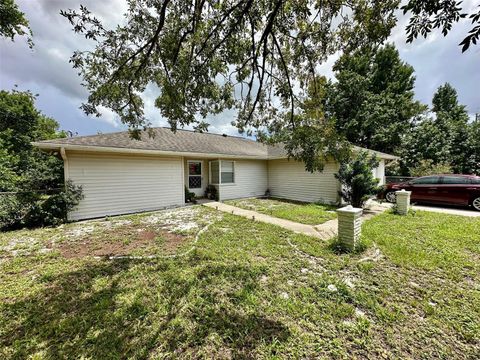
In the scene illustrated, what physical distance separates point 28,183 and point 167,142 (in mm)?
9331

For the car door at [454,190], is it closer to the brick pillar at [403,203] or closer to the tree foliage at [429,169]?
the brick pillar at [403,203]

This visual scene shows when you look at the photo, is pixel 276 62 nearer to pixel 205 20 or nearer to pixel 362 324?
pixel 205 20

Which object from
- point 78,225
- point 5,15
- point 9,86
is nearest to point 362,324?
point 78,225

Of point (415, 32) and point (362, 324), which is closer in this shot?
point (362, 324)

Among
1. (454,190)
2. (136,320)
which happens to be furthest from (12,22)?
(454,190)

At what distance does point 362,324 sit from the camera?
8.00 feet

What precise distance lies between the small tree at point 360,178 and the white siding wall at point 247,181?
18.6 ft

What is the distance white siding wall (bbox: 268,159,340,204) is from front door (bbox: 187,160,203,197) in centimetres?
465

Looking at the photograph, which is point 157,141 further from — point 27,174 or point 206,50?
point 27,174

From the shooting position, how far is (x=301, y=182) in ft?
37.7

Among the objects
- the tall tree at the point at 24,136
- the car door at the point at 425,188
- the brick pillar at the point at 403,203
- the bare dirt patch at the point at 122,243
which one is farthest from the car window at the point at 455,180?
the tall tree at the point at 24,136

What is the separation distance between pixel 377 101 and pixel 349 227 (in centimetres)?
2057

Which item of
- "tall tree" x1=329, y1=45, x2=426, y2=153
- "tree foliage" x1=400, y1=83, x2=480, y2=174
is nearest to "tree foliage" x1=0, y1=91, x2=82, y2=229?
"tall tree" x1=329, y1=45, x2=426, y2=153

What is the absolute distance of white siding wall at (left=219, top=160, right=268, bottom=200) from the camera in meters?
11.9
